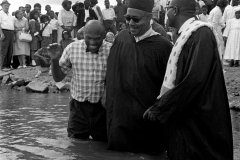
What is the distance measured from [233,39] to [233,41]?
0.06m

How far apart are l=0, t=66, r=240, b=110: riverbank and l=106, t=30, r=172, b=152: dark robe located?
5.20m

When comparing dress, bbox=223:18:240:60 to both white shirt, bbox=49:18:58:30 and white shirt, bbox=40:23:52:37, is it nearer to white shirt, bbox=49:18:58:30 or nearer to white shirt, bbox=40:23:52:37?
white shirt, bbox=49:18:58:30

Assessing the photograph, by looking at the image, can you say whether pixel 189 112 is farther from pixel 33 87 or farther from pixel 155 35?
pixel 33 87

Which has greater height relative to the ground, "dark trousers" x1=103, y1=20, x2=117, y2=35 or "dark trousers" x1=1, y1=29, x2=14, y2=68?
"dark trousers" x1=103, y1=20, x2=117, y2=35

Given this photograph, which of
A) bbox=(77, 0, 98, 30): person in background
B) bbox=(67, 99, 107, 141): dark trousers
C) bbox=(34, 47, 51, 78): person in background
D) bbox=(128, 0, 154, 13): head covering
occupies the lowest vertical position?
bbox=(34, 47, 51, 78): person in background

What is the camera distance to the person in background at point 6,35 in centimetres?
1719

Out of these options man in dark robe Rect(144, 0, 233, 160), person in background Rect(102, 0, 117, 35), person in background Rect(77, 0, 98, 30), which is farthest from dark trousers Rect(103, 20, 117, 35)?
man in dark robe Rect(144, 0, 233, 160)

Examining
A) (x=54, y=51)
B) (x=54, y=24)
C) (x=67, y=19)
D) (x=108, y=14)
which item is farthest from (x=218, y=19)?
(x=54, y=51)

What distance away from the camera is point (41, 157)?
6.26 meters

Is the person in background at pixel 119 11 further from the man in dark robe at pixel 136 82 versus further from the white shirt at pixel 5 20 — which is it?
the man in dark robe at pixel 136 82

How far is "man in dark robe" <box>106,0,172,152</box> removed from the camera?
5855 mm

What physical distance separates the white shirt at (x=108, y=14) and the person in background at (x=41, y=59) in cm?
254

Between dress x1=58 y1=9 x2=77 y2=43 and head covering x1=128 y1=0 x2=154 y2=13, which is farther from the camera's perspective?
dress x1=58 y1=9 x2=77 y2=43

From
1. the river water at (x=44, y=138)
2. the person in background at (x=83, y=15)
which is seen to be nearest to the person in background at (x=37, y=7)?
the person in background at (x=83, y=15)
